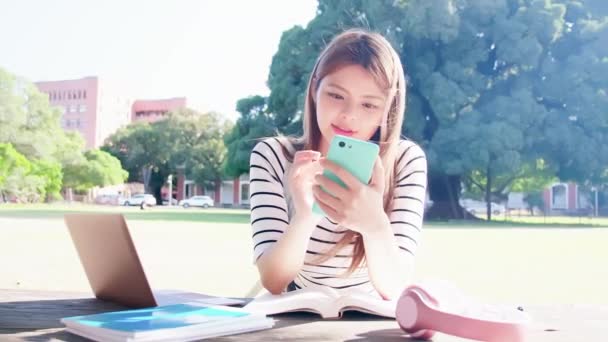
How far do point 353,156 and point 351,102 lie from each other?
0.29m

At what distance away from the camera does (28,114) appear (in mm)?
24844

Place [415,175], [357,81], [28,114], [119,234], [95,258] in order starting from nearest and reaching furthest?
1. [119,234]
2. [95,258]
3. [357,81]
4. [415,175]
5. [28,114]

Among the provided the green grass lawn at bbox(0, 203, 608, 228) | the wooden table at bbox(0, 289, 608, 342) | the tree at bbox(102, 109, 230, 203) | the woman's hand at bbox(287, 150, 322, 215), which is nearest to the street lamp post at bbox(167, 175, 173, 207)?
the tree at bbox(102, 109, 230, 203)

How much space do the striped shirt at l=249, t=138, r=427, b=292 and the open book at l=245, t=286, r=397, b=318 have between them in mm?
245

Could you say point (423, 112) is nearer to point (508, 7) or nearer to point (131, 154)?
point (508, 7)

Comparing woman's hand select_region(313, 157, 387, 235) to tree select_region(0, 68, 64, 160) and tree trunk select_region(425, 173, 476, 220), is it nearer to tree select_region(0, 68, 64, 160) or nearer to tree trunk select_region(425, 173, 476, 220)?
tree trunk select_region(425, 173, 476, 220)

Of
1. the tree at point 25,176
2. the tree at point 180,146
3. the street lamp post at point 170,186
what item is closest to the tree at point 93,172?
the tree at point 180,146

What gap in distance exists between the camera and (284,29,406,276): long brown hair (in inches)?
48.0

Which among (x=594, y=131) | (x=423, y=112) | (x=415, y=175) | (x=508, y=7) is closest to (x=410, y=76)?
(x=423, y=112)

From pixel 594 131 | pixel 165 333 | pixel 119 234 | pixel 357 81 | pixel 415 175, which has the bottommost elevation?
pixel 165 333

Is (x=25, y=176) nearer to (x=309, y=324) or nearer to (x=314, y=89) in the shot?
(x=314, y=89)

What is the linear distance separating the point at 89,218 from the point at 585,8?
1931cm

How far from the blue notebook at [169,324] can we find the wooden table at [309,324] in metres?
0.01

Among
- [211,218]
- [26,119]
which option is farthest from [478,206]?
[26,119]
